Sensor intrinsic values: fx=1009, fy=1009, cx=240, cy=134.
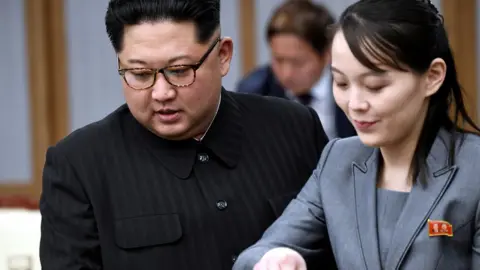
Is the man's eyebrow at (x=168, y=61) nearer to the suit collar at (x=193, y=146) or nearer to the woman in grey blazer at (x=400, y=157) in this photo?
the suit collar at (x=193, y=146)

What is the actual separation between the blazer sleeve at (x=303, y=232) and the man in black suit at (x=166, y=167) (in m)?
0.22

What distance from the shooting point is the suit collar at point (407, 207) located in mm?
1814

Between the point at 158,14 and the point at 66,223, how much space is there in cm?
49

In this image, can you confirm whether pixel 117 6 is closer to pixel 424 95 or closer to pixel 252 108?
pixel 252 108

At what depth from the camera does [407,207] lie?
6.01 feet

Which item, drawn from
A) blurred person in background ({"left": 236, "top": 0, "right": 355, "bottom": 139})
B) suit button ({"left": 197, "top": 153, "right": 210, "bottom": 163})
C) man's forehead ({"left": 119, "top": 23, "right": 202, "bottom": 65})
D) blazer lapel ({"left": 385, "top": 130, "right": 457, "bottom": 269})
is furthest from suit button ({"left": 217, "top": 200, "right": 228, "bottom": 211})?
blurred person in background ({"left": 236, "top": 0, "right": 355, "bottom": 139})

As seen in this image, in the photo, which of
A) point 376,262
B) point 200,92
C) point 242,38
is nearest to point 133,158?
point 200,92

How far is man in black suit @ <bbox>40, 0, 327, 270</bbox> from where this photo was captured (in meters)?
2.08

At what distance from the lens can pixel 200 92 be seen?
7.00 feet

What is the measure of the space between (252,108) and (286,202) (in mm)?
286

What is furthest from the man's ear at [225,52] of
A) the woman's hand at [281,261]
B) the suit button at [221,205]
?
the woman's hand at [281,261]

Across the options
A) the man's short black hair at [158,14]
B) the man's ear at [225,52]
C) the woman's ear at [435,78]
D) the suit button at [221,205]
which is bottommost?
the suit button at [221,205]

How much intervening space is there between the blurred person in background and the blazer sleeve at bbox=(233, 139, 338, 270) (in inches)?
69.4

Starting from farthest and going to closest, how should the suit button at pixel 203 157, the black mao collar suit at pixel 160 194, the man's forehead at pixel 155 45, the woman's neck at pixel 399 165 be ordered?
the suit button at pixel 203 157 → the black mao collar suit at pixel 160 194 → the man's forehead at pixel 155 45 → the woman's neck at pixel 399 165
